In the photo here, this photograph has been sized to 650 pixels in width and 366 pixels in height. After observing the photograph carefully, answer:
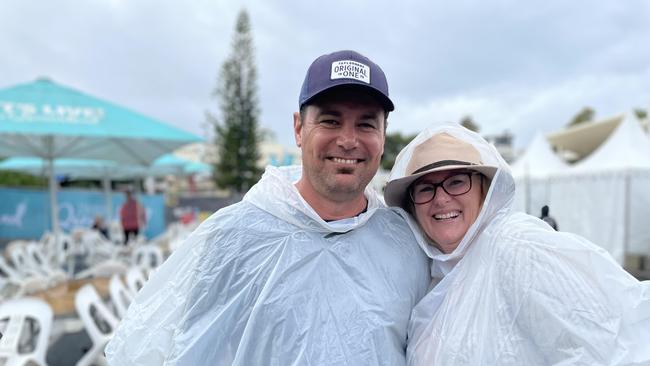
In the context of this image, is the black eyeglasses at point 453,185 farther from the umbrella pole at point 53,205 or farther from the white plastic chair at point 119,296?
the umbrella pole at point 53,205

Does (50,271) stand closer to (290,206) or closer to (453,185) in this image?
(290,206)

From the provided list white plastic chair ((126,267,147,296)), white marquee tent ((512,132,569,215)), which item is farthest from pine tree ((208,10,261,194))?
white plastic chair ((126,267,147,296))

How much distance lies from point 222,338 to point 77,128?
296cm

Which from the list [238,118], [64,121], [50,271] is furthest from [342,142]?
[238,118]

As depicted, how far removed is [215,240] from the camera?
1.16m

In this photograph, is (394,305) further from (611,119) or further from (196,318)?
(611,119)

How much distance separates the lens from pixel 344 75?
1.14m

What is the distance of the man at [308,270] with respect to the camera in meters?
1.04

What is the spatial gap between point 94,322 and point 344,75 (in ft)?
8.73

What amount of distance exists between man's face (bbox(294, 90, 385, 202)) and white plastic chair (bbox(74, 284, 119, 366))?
205cm

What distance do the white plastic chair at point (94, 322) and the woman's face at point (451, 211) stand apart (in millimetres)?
2215

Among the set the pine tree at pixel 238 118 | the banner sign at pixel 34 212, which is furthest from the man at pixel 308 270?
the pine tree at pixel 238 118

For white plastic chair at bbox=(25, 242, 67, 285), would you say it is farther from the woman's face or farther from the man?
the woman's face

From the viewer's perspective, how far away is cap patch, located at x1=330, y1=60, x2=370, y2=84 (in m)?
1.14
